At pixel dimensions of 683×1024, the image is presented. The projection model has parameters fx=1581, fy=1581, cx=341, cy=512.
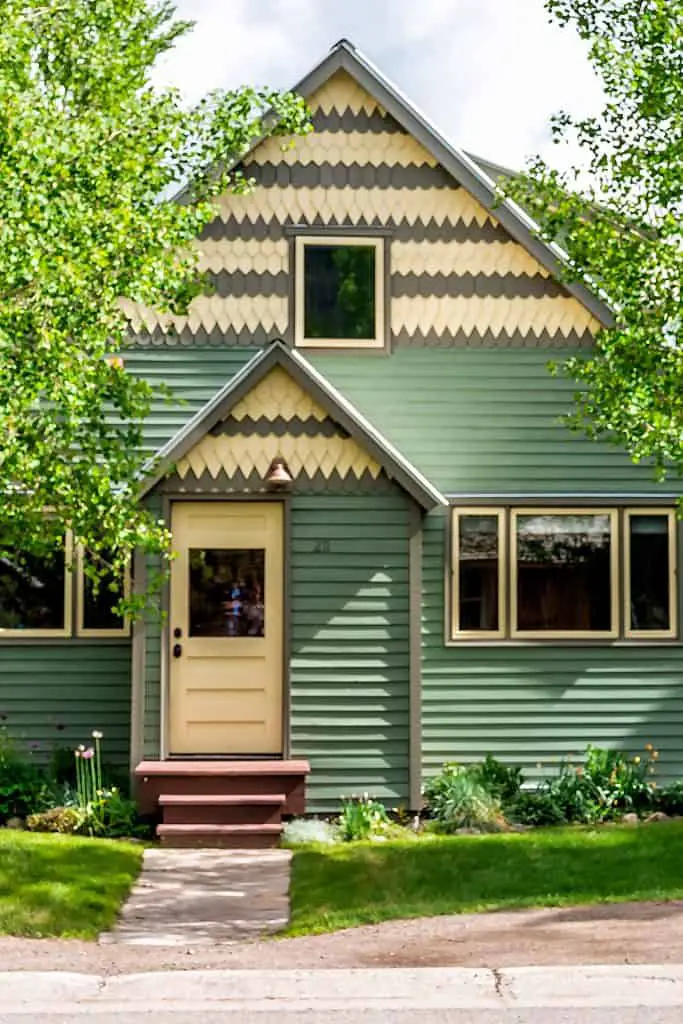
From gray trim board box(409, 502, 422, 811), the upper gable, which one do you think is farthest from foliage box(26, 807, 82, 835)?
the upper gable

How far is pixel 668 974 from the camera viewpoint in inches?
344

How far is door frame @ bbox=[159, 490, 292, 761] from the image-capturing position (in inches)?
590

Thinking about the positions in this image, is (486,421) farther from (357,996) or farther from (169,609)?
(357,996)

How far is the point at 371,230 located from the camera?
16.0 meters

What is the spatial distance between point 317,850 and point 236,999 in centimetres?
555

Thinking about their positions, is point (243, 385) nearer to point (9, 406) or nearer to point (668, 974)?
point (9, 406)

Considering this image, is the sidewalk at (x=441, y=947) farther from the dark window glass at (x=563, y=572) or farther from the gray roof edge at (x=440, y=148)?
the gray roof edge at (x=440, y=148)

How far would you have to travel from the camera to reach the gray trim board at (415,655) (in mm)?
15086

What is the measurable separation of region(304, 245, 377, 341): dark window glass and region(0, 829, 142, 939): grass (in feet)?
18.3

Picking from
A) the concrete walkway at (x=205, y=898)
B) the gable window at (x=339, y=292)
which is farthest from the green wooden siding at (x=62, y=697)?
the gable window at (x=339, y=292)

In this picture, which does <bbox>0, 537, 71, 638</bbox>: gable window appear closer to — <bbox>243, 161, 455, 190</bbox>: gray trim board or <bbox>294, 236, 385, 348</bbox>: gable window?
<bbox>294, 236, 385, 348</bbox>: gable window

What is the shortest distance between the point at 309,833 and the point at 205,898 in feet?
7.23

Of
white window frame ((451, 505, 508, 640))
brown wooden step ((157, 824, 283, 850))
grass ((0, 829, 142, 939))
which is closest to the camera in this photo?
grass ((0, 829, 142, 939))

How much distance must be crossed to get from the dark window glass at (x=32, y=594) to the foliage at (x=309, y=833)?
10.8ft
